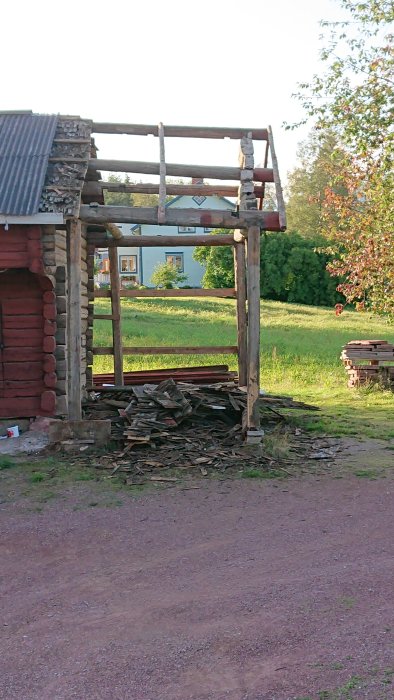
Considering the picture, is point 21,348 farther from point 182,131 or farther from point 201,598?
point 201,598

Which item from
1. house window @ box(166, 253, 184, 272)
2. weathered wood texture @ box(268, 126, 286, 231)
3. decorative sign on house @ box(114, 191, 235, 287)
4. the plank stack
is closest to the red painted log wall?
weathered wood texture @ box(268, 126, 286, 231)

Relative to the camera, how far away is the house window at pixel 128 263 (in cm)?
6247

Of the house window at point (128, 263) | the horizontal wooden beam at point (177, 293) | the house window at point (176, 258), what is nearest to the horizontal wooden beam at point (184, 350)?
the horizontal wooden beam at point (177, 293)

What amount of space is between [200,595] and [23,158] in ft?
27.4

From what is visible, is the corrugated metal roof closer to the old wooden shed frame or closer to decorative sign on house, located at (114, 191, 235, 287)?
the old wooden shed frame

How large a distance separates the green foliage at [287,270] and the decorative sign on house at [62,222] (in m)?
36.3

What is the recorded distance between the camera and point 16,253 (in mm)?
11852

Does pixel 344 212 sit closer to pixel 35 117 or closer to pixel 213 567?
pixel 35 117

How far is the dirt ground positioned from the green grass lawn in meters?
5.04

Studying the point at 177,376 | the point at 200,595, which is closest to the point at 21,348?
the point at 177,376

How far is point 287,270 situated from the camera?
164ft

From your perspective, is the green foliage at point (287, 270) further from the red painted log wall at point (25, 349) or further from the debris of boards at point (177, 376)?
the red painted log wall at point (25, 349)

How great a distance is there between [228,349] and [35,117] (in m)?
5.54

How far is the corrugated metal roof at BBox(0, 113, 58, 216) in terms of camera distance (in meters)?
11.3
